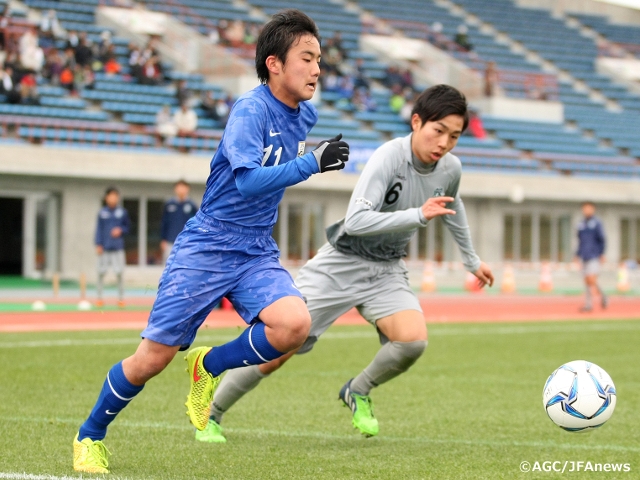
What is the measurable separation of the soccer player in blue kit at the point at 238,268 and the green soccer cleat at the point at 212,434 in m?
0.95

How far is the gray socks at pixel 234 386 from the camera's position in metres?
6.25

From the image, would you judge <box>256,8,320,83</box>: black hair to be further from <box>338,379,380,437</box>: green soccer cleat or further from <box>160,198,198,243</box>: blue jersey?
<box>160,198,198,243</box>: blue jersey

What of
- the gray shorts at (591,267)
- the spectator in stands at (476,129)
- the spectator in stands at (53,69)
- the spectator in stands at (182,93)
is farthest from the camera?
the spectator in stands at (476,129)

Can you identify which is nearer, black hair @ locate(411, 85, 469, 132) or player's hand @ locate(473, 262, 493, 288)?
black hair @ locate(411, 85, 469, 132)

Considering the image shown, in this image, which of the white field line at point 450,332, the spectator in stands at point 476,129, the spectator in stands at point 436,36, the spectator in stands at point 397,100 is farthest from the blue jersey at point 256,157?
the spectator in stands at point 436,36

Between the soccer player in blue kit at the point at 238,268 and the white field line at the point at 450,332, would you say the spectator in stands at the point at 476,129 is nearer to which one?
the white field line at the point at 450,332

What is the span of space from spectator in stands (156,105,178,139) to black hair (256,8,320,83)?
23257 millimetres

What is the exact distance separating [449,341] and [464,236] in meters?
6.99

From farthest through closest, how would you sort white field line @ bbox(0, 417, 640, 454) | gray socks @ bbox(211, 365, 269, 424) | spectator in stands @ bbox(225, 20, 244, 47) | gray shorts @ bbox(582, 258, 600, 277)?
spectator in stands @ bbox(225, 20, 244, 47), gray shorts @ bbox(582, 258, 600, 277), gray socks @ bbox(211, 365, 269, 424), white field line @ bbox(0, 417, 640, 454)

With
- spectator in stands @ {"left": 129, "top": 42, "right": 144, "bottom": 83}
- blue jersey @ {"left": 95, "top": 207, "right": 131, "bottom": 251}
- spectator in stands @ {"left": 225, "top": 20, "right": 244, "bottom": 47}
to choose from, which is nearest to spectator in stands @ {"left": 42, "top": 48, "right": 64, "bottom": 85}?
spectator in stands @ {"left": 129, "top": 42, "right": 144, "bottom": 83}

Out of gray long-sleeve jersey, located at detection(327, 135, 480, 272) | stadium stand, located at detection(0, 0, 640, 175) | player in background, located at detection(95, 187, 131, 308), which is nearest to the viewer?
gray long-sleeve jersey, located at detection(327, 135, 480, 272)

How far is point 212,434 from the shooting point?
20.0 feet

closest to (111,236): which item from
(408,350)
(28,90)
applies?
(28,90)

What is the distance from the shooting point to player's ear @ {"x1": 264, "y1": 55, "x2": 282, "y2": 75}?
5.12 metres
